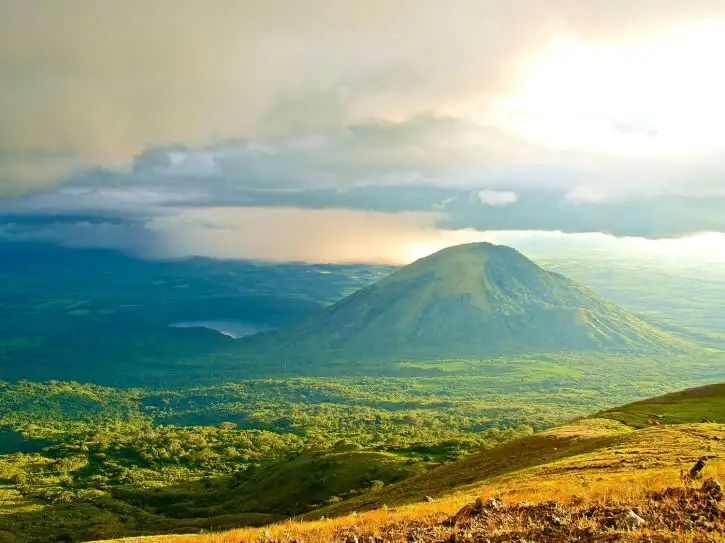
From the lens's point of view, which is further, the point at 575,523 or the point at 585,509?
the point at 585,509

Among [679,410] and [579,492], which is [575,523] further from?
[679,410]

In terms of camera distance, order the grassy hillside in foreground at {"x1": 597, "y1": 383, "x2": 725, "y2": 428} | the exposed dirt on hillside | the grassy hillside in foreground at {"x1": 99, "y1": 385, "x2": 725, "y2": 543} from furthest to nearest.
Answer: the grassy hillside in foreground at {"x1": 597, "y1": 383, "x2": 725, "y2": 428}
the grassy hillside in foreground at {"x1": 99, "y1": 385, "x2": 725, "y2": 543}
the exposed dirt on hillside

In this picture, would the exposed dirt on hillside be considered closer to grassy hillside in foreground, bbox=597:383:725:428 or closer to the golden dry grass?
the golden dry grass

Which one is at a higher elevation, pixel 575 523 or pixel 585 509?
pixel 575 523

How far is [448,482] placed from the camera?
59750 millimetres

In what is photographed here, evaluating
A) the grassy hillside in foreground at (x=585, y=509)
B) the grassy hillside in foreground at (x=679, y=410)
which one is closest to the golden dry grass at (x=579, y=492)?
the grassy hillside in foreground at (x=585, y=509)

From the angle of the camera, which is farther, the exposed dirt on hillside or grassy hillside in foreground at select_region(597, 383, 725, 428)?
grassy hillside in foreground at select_region(597, 383, 725, 428)

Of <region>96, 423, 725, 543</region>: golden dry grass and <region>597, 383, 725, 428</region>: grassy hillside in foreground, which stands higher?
<region>96, 423, 725, 543</region>: golden dry grass

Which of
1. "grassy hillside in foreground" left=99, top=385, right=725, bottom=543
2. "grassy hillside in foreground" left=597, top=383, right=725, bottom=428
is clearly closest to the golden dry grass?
"grassy hillside in foreground" left=99, top=385, right=725, bottom=543

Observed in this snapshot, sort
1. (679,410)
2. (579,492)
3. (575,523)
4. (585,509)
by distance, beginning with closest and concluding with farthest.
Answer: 1. (575,523)
2. (585,509)
3. (579,492)
4. (679,410)

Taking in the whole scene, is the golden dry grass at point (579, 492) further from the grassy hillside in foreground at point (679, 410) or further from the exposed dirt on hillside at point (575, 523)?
the grassy hillside in foreground at point (679, 410)

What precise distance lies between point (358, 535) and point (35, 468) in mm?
211796

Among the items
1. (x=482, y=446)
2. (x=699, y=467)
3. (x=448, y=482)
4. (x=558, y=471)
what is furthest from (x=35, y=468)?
(x=699, y=467)

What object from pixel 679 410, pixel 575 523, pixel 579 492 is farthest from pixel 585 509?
pixel 679 410
